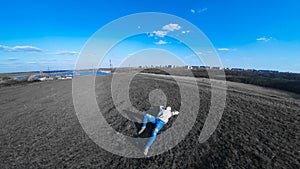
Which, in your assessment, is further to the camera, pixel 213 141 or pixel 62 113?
pixel 62 113

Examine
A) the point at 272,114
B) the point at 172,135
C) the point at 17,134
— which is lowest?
the point at 17,134

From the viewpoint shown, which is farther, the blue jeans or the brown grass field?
the blue jeans

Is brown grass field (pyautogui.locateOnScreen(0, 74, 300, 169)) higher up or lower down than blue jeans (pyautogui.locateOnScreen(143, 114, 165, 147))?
lower down

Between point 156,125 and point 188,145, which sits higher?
point 156,125

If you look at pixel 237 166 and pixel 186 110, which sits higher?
pixel 186 110

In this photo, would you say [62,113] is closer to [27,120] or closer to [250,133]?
[27,120]

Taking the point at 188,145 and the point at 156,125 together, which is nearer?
the point at 188,145

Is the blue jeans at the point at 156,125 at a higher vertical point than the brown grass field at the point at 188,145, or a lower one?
higher

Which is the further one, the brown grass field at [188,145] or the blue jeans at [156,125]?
the blue jeans at [156,125]

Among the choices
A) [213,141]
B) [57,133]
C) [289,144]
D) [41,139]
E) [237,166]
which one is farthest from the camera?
[57,133]

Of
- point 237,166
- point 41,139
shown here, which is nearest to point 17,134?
point 41,139

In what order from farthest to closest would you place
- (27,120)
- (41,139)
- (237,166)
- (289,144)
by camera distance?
(27,120) → (41,139) → (289,144) → (237,166)
